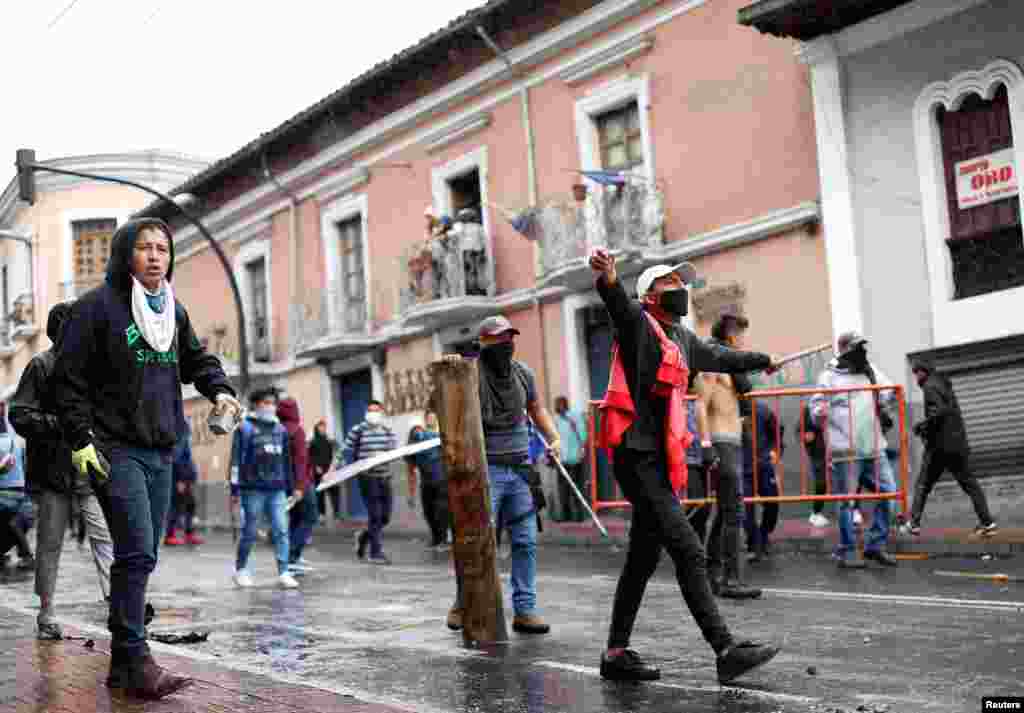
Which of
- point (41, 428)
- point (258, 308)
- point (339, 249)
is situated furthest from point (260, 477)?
point (258, 308)

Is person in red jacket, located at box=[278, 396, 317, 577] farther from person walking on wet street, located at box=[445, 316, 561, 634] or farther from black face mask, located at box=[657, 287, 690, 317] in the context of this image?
black face mask, located at box=[657, 287, 690, 317]

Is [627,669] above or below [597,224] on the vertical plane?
below

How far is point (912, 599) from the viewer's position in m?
8.71

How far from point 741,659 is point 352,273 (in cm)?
2332

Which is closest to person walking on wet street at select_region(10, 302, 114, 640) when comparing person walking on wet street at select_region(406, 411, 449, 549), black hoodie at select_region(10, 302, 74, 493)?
black hoodie at select_region(10, 302, 74, 493)

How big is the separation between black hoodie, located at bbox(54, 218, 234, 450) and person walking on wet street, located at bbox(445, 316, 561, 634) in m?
2.40

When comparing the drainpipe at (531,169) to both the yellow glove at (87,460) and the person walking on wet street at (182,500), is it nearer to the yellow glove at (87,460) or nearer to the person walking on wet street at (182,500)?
the person walking on wet street at (182,500)

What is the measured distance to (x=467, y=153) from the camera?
24.4 meters

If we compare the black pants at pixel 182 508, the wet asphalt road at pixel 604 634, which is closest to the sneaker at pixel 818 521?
the wet asphalt road at pixel 604 634

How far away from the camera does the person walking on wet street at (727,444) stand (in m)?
9.37

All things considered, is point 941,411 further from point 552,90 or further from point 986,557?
point 552,90

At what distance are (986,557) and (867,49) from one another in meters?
7.74

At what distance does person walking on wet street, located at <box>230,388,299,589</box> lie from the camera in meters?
12.0

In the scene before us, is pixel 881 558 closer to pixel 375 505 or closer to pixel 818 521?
pixel 818 521
